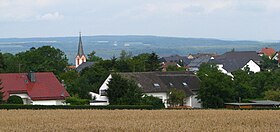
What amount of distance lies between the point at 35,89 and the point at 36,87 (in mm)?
370

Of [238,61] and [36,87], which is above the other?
[36,87]

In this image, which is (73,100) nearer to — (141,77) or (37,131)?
(141,77)

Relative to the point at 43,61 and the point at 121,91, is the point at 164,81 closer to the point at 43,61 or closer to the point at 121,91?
the point at 121,91

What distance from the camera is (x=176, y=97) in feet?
226

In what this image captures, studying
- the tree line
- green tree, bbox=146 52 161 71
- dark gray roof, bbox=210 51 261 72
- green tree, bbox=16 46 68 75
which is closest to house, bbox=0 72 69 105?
the tree line

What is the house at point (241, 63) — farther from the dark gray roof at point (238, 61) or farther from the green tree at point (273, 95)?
the green tree at point (273, 95)

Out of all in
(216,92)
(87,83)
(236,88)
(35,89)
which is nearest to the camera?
(216,92)

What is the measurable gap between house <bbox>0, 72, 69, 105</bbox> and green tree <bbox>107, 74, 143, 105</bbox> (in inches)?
267

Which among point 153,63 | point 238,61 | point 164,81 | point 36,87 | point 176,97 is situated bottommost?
point 238,61

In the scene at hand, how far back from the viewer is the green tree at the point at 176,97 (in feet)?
225

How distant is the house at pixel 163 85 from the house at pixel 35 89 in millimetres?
4587

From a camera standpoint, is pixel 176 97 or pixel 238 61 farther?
pixel 238 61

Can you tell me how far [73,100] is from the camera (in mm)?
61906

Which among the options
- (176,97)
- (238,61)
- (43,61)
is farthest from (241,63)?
(176,97)
